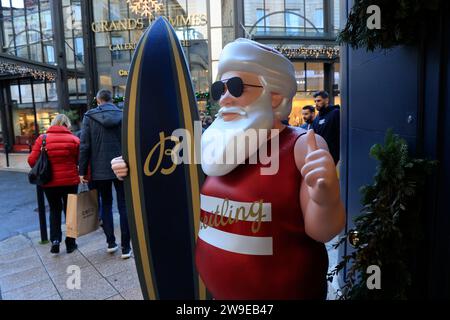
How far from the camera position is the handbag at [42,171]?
3773 mm

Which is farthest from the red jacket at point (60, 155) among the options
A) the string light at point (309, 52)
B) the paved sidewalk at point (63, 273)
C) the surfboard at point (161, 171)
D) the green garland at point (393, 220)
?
the string light at point (309, 52)

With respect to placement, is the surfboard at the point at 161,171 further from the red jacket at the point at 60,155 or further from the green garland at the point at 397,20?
the red jacket at the point at 60,155

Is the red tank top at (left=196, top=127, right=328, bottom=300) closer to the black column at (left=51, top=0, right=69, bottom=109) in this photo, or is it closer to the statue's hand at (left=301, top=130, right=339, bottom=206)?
the statue's hand at (left=301, top=130, right=339, bottom=206)

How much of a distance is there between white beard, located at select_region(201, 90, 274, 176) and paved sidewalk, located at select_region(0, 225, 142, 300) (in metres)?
1.87

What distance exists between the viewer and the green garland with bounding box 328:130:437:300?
1.60 m

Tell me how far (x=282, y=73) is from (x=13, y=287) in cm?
301

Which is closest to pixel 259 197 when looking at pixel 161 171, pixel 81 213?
pixel 161 171

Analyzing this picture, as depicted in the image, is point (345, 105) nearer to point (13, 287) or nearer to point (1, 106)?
point (13, 287)

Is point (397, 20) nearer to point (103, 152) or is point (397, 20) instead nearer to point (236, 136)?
point (236, 136)

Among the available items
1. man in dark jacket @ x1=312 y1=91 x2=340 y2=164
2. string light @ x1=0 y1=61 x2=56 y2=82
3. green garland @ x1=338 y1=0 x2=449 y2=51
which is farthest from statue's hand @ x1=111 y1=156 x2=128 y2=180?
string light @ x1=0 y1=61 x2=56 y2=82

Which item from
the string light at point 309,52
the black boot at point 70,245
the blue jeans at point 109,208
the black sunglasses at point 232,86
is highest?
the string light at point 309,52

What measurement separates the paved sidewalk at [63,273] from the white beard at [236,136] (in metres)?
1.87

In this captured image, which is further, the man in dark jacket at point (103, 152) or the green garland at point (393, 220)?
the man in dark jacket at point (103, 152)

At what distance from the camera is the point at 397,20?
160 cm
